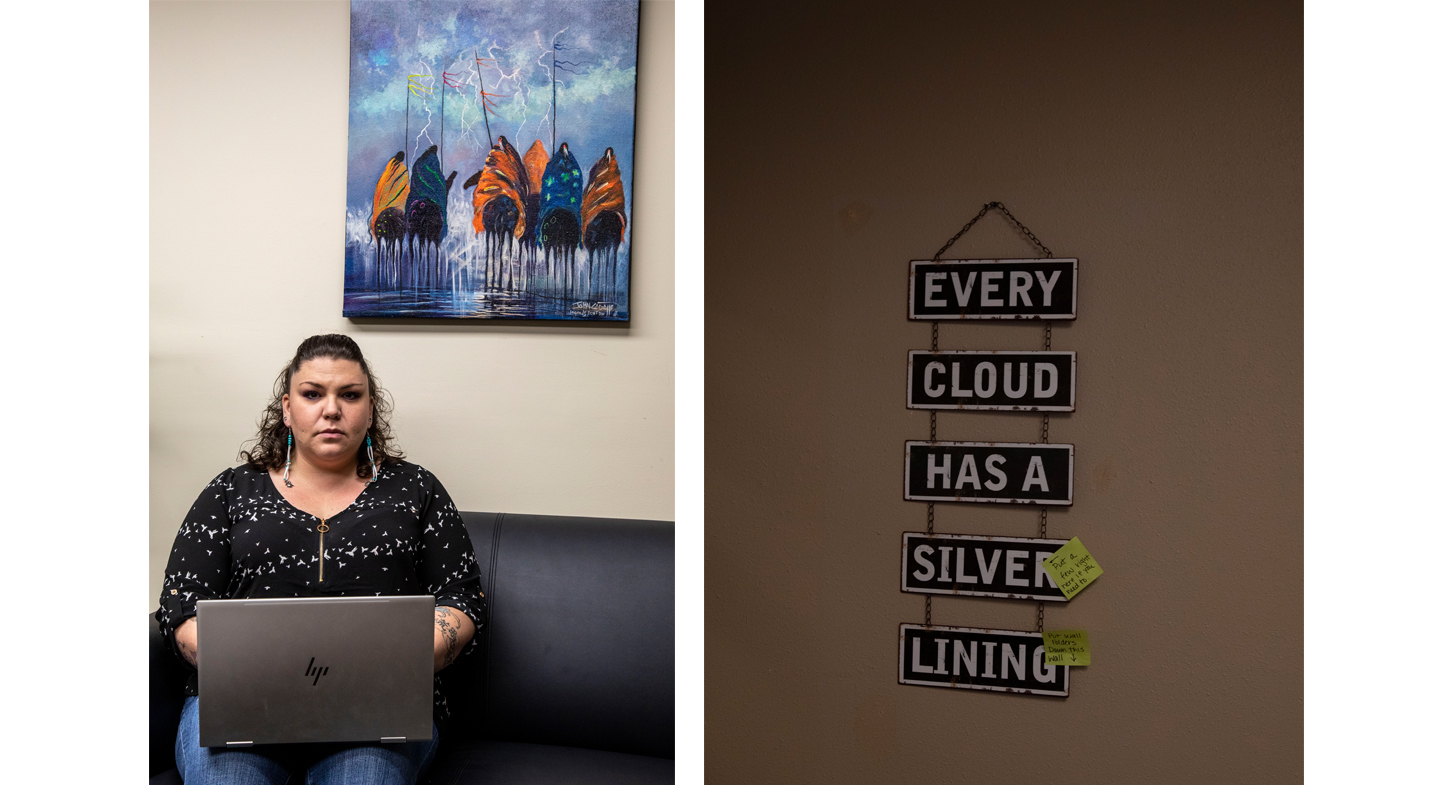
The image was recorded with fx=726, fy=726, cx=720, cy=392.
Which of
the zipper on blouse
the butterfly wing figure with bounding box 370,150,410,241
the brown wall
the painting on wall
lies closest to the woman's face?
the zipper on blouse

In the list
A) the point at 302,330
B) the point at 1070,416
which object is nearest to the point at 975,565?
the point at 1070,416

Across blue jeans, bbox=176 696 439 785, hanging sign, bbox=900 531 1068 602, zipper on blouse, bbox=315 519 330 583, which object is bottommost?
blue jeans, bbox=176 696 439 785

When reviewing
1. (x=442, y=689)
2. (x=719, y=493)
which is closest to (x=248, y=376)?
(x=442, y=689)

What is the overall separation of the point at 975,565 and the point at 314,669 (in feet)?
3.24

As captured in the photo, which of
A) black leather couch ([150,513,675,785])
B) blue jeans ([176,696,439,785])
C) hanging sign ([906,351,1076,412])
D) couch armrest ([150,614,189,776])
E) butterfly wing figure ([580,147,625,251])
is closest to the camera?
hanging sign ([906,351,1076,412])

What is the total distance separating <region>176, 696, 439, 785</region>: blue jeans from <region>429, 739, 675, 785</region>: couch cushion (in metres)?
0.12

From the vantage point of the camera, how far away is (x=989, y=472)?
102cm

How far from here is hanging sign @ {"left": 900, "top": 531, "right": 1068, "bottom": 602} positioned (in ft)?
3.22

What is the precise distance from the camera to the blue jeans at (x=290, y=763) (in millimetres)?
1135

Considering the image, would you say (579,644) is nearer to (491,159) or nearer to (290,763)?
(290,763)
